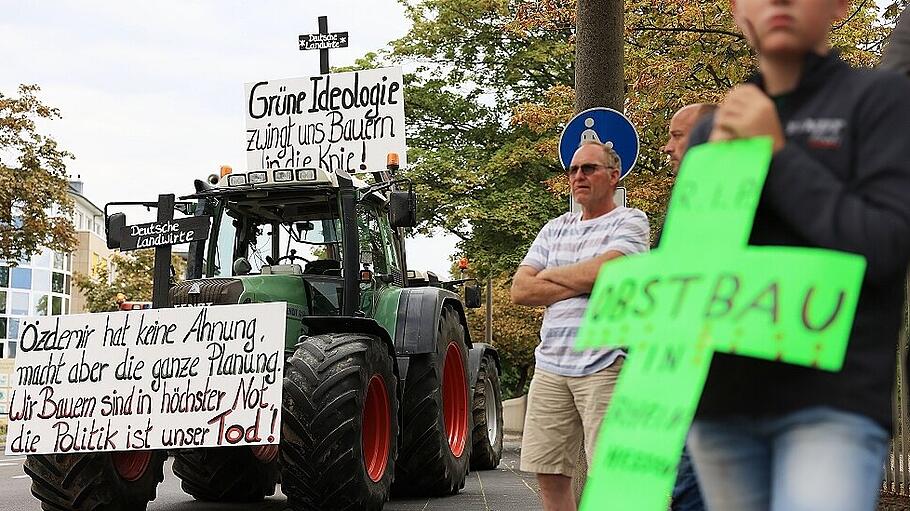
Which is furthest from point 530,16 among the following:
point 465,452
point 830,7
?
point 830,7

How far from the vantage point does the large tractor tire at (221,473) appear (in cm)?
1056

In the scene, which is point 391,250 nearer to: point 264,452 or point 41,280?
point 264,452

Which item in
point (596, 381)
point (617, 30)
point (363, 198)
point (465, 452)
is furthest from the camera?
point (465, 452)

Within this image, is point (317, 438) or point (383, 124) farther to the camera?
point (383, 124)

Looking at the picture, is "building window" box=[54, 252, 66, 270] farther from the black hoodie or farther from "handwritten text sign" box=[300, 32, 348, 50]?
the black hoodie

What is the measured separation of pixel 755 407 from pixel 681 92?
1402 cm

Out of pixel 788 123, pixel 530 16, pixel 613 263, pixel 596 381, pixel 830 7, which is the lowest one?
pixel 596 381

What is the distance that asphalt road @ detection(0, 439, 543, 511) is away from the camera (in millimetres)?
10094

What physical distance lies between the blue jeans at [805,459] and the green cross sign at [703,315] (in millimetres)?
147

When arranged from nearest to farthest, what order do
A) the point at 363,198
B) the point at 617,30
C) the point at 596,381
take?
the point at 596,381, the point at 617,30, the point at 363,198

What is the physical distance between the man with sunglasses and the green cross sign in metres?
2.68

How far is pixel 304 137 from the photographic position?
1385cm

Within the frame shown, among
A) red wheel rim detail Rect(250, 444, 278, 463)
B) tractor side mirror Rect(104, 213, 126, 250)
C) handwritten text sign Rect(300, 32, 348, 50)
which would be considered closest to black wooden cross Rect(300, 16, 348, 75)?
handwritten text sign Rect(300, 32, 348, 50)

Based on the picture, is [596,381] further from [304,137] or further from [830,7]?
[304,137]
